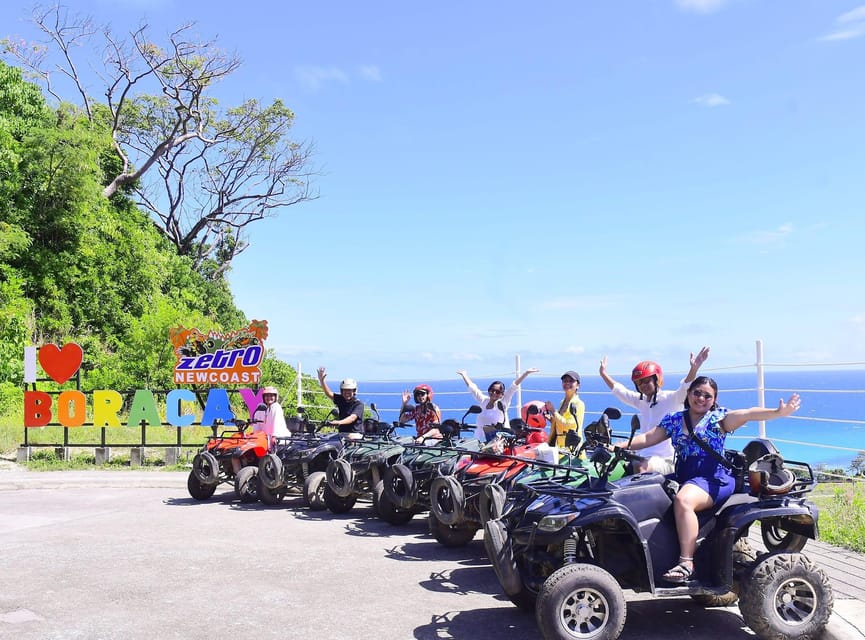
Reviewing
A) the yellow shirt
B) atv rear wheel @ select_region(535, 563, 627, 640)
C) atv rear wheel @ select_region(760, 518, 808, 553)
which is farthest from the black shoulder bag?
the yellow shirt

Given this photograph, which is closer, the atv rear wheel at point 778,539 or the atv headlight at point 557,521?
the atv headlight at point 557,521

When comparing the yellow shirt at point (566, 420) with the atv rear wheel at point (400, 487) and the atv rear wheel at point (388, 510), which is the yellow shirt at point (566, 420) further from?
the atv rear wheel at point (388, 510)

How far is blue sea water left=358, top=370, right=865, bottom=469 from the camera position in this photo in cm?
910

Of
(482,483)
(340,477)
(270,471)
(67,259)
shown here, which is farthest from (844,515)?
(67,259)

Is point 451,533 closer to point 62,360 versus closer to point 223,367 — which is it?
point 223,367

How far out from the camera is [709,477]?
567cm

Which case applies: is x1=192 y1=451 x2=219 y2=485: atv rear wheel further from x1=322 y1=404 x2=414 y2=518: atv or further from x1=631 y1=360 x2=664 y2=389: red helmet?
x1=631 y1=360 x2=664 y2=389: red helmet

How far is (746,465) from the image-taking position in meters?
5.77

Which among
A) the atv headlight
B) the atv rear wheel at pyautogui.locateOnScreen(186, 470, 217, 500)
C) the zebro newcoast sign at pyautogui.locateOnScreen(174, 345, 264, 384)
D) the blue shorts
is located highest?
the zebro newcoast sign at pyautogui.locateOnScreen(174, 345, 264, 384)

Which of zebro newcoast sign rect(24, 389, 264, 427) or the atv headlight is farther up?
zebro newcoast sign rect(24, 389, 264, 427)

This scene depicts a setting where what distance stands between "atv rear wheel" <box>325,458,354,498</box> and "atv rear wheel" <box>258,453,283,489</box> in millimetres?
1019

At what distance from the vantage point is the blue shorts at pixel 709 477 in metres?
5.60

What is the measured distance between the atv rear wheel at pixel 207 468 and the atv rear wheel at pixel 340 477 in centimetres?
225

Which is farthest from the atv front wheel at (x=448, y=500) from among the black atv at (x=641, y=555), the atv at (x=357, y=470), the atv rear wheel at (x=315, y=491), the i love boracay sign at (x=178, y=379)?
the i love boracay sign at (x=178, y=379)
